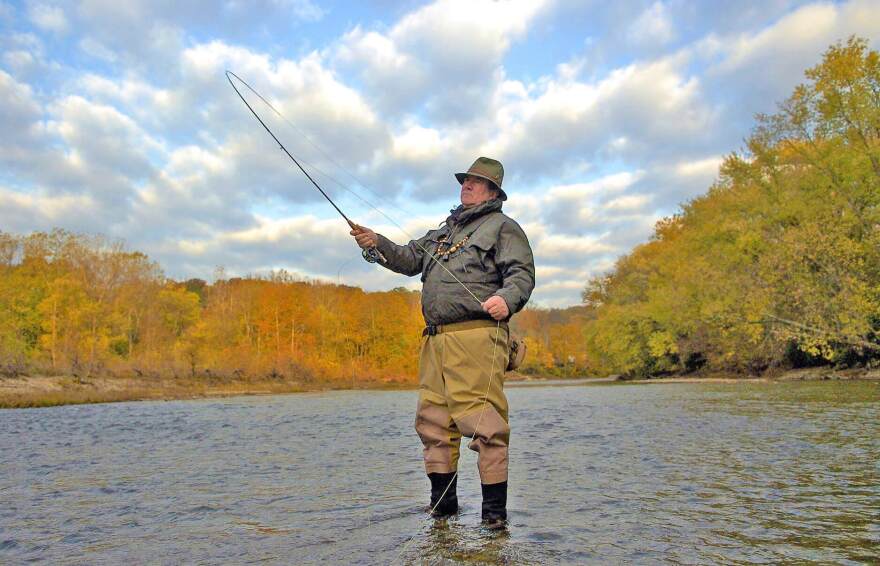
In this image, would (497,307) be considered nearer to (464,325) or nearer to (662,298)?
(464,325)

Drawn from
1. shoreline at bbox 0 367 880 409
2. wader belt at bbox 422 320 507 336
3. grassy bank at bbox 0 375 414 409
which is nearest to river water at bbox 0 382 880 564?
wader belt at bbox 422 320 507 336

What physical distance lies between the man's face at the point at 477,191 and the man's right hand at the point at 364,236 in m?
0.76

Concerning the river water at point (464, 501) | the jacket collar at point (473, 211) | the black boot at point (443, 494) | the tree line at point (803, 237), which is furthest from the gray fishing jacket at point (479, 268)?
the tree line at point (803, 237)

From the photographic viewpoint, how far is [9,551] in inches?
153

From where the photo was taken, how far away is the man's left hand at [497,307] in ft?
14.2

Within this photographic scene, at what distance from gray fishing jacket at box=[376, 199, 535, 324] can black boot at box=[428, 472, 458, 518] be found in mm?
1103

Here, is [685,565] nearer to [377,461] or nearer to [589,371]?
[377,461]

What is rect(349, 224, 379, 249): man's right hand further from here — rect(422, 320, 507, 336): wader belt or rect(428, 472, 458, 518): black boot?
rect(428, 472, 458, 518): black boot

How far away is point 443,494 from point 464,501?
0.73 meters

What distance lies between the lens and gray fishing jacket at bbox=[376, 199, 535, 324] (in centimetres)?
455

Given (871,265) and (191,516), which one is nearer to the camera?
(191,516)

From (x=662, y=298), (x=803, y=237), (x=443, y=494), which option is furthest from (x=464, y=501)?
(x=662, y=298)

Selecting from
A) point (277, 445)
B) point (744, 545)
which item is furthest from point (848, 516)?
point (277, 445)

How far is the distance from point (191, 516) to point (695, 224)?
48.8m
